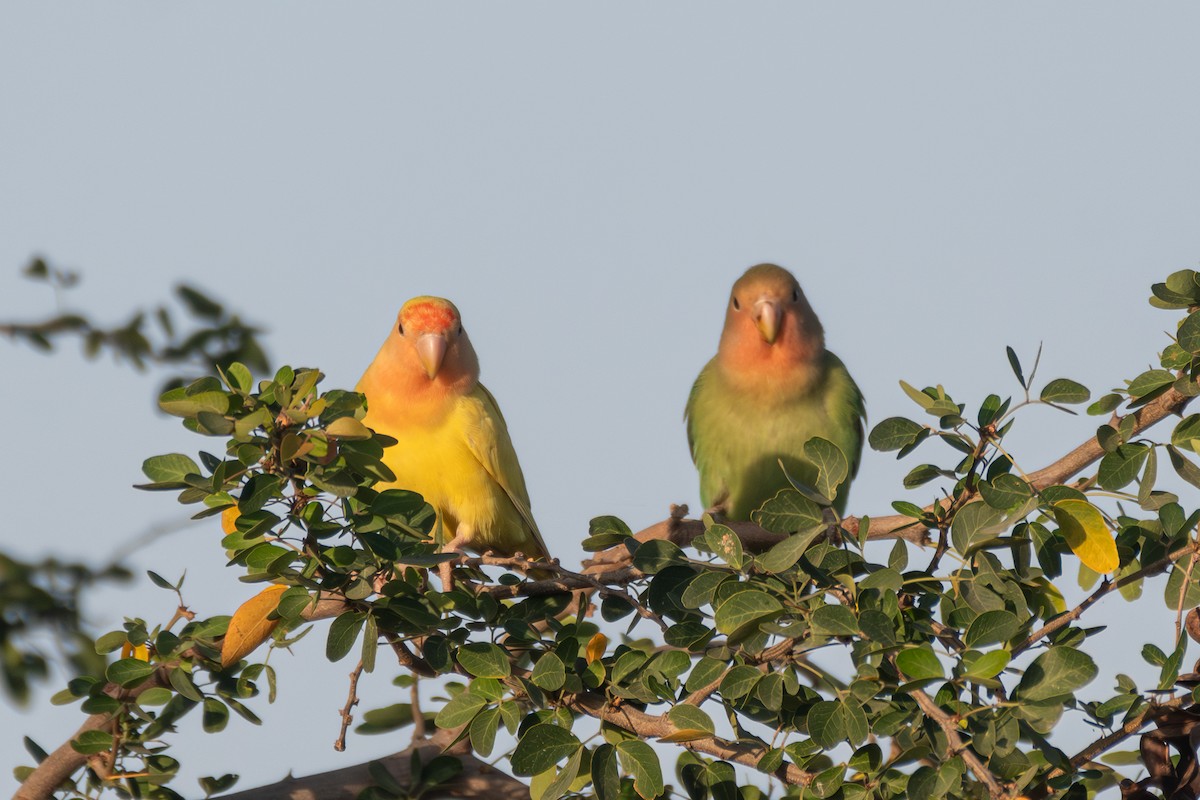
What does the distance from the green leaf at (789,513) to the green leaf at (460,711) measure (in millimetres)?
689

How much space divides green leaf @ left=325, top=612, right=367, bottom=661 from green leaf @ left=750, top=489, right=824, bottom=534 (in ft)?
2.74

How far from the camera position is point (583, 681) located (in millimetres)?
2676

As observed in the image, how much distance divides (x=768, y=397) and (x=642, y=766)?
8.87 feet

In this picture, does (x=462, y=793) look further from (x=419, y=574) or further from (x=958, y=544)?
(x=958, y=544)

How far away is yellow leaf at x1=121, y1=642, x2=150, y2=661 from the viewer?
122 inches

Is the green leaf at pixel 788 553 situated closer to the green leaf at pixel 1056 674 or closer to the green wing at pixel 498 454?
the green leaf at pixel 1056 674

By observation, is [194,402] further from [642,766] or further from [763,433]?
[763,433]

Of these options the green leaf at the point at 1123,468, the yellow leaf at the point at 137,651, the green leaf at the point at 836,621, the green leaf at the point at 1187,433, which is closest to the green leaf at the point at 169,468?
the yellow leaf at the point at 137,651

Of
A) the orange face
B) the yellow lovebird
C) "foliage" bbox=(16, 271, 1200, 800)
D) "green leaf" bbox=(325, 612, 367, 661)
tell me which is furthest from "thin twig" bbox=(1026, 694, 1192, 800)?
the orange face

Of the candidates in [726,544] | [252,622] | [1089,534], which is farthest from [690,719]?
[252,622]

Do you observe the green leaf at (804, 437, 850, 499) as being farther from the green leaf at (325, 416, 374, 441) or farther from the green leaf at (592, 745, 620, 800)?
the green leaf at (325, 416, 374, 441)

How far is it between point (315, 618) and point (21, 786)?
1.11m

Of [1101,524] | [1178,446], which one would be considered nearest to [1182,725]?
[1101,524]

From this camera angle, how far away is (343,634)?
2592 millimetres
